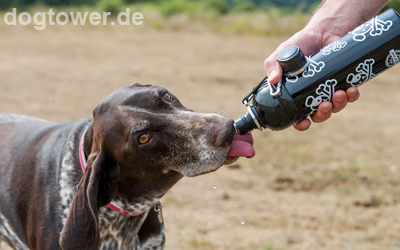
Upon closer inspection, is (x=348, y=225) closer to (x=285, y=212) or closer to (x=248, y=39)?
(x=285, y=212)

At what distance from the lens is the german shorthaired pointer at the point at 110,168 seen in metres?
2.96

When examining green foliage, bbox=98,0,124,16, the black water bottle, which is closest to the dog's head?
the black water bottle

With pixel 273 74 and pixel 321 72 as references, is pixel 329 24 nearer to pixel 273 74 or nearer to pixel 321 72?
pixel 321 72

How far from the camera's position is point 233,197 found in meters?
6.36

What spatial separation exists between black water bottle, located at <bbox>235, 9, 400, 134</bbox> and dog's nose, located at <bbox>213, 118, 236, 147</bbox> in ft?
0.49

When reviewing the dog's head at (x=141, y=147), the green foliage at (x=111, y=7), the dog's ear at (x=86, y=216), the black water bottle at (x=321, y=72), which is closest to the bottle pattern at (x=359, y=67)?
the black water bottle at (x=321, y=72)

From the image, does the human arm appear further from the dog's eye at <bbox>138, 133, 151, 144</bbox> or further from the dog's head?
the dog's eye at <bbox>138, 133, 151, 144</bbox>

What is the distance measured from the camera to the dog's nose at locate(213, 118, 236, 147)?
2.86 meters

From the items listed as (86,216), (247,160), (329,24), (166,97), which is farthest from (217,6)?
(86,216)

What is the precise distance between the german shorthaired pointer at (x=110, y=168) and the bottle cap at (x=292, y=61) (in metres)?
0.51

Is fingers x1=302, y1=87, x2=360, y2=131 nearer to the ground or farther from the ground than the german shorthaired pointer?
farther from the ground

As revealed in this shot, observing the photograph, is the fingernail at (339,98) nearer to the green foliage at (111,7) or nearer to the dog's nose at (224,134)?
the dog's nose at (224,134)

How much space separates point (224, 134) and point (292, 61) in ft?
2.15

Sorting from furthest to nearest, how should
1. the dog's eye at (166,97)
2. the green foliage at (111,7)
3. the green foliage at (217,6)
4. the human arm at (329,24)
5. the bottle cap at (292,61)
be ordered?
the green foliage at (217,6) < the green foliage at (111,7) < the human arm at (329,24) < the dog's eye at (166,97) < the bottle cap at (292,61)
